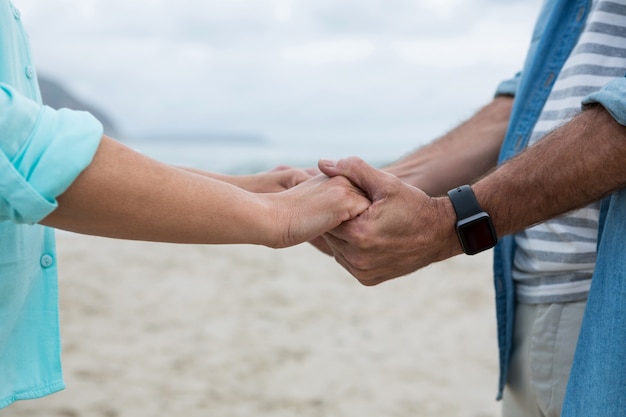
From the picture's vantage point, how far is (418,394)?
358 centimetres

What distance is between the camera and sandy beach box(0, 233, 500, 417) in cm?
343

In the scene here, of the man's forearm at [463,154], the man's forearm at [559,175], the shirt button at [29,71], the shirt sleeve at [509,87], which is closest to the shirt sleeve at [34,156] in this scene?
the shirt button at [29,71]

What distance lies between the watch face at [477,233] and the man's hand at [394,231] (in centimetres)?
5

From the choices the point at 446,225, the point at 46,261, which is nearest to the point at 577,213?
the point at 446,225

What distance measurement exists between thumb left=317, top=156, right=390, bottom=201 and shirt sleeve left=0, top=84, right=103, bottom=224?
90cm

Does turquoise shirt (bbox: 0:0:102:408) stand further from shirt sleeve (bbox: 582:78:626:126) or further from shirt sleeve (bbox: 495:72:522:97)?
shirt sleeve (bbox: 495:72:522:97)

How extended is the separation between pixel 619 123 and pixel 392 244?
629 millimetres

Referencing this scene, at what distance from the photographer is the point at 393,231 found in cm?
176

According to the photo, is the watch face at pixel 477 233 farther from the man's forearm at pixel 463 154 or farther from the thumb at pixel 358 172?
the man's forearm at pixel 463 154

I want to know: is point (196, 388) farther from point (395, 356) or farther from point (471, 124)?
point (471, 124)

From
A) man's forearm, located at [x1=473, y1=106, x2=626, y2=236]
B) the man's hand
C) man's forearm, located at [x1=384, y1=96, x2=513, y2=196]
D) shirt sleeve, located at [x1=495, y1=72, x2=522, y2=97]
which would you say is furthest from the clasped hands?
shirt sleeve, located at [x1=495, y1=72, x2=522, y2=97]

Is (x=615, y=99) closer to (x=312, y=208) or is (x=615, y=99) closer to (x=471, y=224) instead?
(x=471, y=224)

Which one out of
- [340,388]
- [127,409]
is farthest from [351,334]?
[127,409]

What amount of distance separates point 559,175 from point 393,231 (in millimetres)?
444
